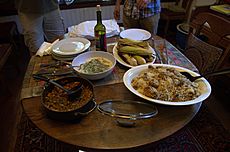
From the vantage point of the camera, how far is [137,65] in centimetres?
117

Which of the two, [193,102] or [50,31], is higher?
[193,102]

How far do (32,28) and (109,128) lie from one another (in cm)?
159

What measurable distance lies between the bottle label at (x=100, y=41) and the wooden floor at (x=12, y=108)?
3.74 ft

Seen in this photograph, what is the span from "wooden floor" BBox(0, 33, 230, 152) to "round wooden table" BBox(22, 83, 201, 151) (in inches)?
40.2

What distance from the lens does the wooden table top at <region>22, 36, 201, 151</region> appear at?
760 millimetres

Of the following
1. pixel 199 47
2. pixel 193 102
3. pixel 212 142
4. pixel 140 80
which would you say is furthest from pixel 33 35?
pixel 212 142

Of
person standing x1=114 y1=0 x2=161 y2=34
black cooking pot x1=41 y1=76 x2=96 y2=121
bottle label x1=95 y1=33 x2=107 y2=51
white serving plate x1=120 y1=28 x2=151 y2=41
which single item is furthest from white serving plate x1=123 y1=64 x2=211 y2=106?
person standing x1=114 y1=0 x2=161 y2=34

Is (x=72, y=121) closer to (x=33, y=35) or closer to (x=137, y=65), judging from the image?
(x=137, y=65)

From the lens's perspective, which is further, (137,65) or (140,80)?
(137,65)

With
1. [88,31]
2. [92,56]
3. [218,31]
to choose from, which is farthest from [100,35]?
[218,31]

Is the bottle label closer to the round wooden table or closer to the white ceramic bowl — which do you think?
the white ceramic bowl

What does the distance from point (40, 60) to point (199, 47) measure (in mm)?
1147

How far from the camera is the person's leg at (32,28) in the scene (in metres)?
1.96

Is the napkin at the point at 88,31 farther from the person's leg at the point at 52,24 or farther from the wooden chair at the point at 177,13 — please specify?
the wooden chair at the point at 177,13
